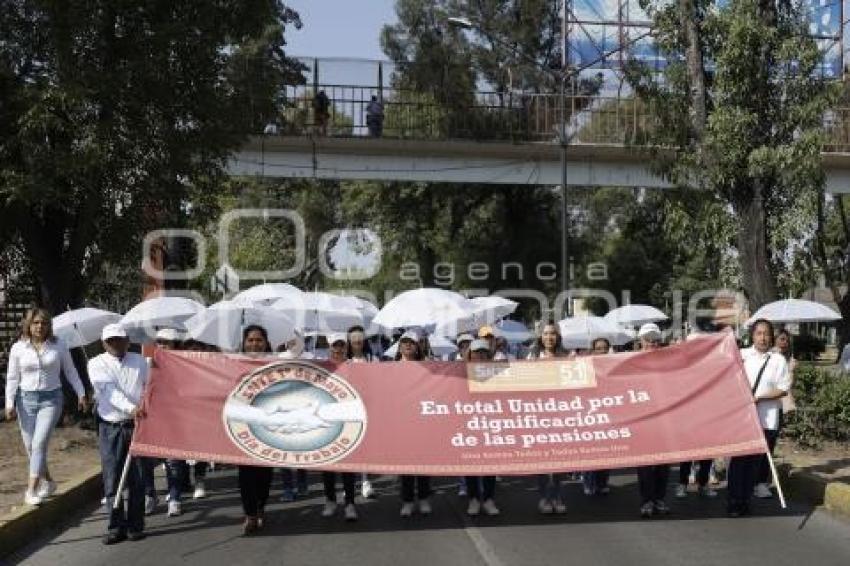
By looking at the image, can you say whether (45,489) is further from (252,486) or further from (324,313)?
(324,313)

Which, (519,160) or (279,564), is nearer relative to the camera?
(279,564)

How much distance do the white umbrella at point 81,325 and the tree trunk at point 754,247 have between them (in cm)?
864

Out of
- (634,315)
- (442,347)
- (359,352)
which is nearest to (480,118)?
(634,315)

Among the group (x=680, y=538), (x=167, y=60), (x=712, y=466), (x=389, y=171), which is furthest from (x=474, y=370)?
(x=389, y=171)

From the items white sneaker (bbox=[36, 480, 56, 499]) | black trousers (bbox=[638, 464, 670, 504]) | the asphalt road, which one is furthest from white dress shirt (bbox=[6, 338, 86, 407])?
black trousers (bbox=[638, 464, 670, 504])

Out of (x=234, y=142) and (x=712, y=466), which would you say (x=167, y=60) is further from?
(x=712, y=466)

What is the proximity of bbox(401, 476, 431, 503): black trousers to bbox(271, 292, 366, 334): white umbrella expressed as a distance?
805cm

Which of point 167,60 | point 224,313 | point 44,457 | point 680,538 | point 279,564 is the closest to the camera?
point 279,564

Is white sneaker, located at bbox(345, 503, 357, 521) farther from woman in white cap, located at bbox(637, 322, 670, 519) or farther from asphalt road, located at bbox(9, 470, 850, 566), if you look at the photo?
woman in white cap, located at bbox(637, 322, 670, 519)

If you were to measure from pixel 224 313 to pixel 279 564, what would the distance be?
5.88 meters

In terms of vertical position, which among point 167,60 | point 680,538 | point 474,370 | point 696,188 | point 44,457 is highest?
point 167,60

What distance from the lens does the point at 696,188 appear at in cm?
1548

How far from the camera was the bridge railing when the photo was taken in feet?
94.2

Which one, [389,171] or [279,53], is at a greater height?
[279,53]
